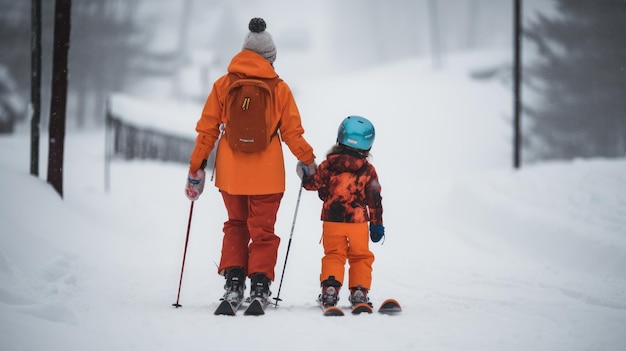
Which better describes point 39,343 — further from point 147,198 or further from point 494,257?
point 147,198

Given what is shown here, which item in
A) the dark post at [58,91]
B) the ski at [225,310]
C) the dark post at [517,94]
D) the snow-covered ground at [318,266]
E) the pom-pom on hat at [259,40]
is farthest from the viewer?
the dark post at [517,94]

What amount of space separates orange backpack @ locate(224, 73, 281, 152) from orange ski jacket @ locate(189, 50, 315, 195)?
0.37 feet

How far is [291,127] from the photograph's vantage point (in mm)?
3963

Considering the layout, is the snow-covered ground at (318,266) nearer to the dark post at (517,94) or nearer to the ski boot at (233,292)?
the ski boot at (233,292)

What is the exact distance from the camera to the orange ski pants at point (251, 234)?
3.96 meters

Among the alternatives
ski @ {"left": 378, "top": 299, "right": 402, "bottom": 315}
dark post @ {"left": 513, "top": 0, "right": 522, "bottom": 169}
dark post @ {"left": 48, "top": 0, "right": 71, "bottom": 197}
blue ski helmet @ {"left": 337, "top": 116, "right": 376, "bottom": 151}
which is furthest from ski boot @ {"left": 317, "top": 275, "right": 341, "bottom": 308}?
dark post @ {"left": 513, "top": 0, "right": 522, "bottom": 169}

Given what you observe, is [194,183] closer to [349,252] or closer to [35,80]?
[349,252]

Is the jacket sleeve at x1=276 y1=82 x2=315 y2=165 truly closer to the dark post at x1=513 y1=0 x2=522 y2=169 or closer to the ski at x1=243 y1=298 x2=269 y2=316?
the ski at x1=243 y1=298 x2=269 y2=316

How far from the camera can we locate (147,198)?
33.4ft

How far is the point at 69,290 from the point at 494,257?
5.37 metres

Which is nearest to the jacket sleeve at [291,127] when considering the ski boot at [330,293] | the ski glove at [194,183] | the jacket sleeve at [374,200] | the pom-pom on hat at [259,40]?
the pom-pom on hat at [259,40]

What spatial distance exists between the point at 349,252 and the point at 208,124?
1.57 meters

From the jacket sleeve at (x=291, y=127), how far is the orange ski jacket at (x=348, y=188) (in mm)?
193

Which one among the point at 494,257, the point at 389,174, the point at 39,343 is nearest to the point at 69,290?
the point at 39,343
